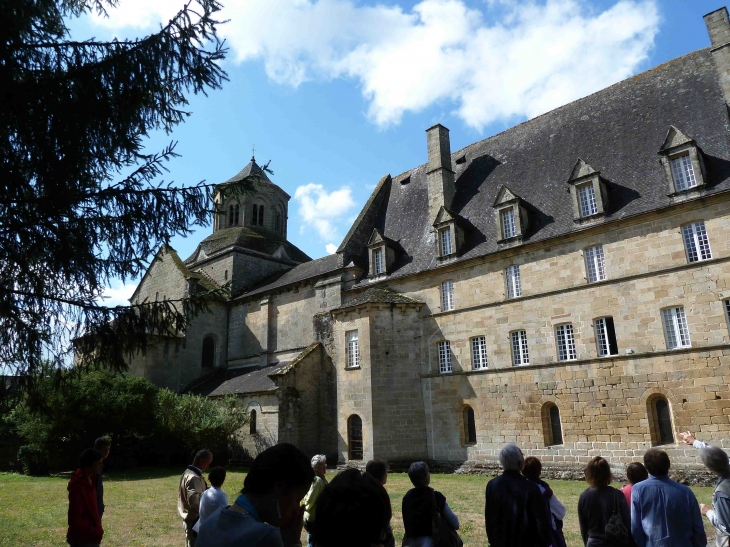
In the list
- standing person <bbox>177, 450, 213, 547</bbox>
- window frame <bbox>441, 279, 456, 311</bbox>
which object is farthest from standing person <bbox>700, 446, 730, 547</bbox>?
window frame <bbox>441, 279, 456, 311</bbox>

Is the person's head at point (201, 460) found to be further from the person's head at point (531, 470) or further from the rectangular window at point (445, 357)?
the rectangular window at point (445, 357)

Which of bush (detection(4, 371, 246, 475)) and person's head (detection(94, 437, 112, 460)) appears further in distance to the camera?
bush (detection(4, 371, 246, 475))

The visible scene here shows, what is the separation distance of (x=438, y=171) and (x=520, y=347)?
31.0ft

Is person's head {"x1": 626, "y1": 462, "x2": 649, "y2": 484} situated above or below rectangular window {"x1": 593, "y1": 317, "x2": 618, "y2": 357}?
below

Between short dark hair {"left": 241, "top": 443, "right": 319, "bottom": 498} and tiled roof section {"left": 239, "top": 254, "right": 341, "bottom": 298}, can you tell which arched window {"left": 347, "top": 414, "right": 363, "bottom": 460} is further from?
short dark hair {"left": 241, "top": 443, "right": 319, "bottom": 498}

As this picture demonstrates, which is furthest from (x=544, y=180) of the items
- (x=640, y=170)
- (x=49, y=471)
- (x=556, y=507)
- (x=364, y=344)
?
(x=49, y=471)

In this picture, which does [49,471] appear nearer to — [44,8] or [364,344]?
[364,344]

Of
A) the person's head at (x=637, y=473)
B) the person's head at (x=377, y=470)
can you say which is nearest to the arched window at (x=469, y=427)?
the person's head at (x=637, y=473)

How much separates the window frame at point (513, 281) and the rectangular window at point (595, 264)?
2.45 meters

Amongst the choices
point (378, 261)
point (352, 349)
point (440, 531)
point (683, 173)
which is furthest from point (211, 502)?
point (378, 261)

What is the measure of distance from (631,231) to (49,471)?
80.9ft

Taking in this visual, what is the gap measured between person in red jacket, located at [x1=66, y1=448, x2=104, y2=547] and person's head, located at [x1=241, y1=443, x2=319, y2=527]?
375 centimetres

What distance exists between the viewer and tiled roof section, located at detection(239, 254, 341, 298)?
87.9 ft

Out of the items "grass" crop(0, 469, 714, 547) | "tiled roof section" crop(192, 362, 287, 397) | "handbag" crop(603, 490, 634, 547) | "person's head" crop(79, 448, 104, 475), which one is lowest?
"grass" crop(0, 469, 714, 547)
